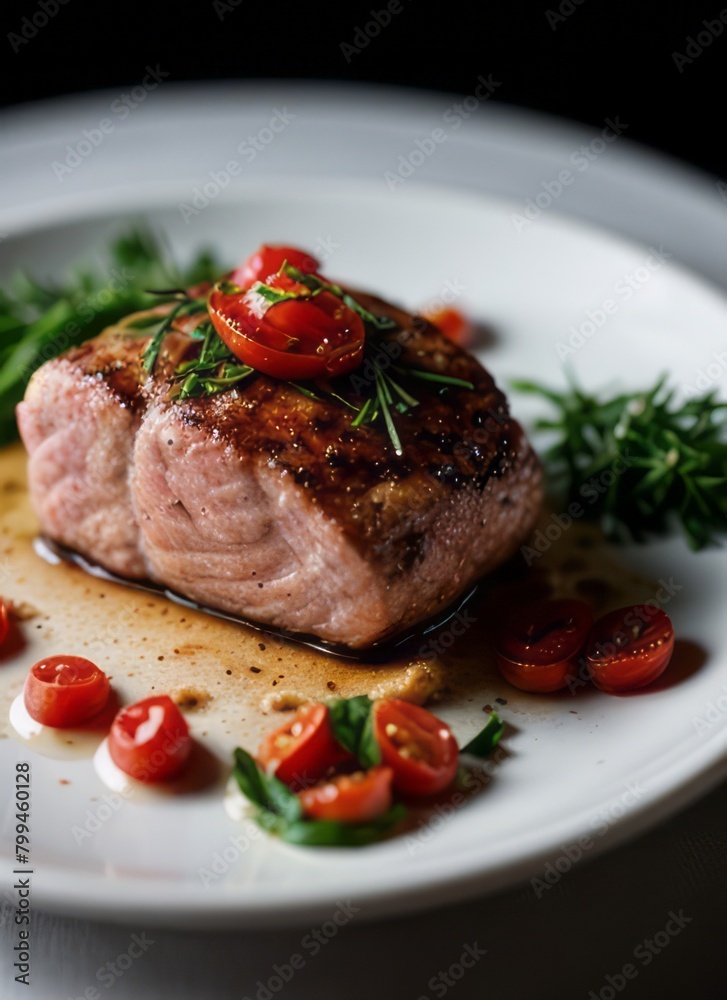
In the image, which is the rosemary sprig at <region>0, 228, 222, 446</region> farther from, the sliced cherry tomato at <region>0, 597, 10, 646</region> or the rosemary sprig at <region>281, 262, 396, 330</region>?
the sliced cherry tomato at <region>0, 597, 10, 646</region>

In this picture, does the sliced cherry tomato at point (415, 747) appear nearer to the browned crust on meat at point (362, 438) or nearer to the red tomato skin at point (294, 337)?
the browned crust on meat at point (362, 438)

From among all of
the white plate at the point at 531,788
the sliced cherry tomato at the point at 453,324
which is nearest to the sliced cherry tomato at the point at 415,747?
the white plate at the point at 531,788

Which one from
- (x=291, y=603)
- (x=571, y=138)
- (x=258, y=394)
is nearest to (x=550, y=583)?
(x=291, y=603)

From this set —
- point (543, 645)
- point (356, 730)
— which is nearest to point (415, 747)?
point (356, 730)

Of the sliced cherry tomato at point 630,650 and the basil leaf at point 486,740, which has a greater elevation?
the sliced cherry tomato at point 630,650

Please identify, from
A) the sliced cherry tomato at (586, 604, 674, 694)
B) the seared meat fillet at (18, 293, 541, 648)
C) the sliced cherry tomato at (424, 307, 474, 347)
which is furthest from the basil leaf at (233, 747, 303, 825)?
the sliced cherry tomato at (424, 307, 474, 347)

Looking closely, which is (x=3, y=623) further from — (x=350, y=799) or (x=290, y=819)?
(x=350, y=799)
